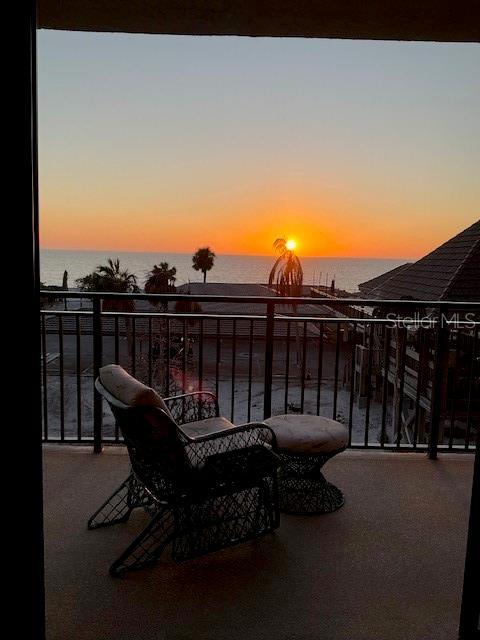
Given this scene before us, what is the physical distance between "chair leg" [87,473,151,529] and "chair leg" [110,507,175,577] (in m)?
0.16

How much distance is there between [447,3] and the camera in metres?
2.15

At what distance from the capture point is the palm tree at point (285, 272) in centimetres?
2634

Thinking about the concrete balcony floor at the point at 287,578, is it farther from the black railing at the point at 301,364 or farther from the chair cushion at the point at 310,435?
the black railing at the point at 301,364

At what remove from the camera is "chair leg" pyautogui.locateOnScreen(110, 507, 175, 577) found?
2.14 m

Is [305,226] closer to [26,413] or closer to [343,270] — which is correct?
[26,413]

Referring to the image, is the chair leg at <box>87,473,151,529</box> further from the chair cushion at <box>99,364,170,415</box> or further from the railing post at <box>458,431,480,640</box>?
the railing post at <box>458,431,480,640</box>

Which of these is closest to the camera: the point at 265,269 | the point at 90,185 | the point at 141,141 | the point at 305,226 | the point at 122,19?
the point at 122,19

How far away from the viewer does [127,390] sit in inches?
81.3

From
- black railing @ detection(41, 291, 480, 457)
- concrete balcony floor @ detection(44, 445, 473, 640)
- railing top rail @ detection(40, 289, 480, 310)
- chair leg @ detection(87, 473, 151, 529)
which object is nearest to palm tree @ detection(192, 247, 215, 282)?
black railing @ detection(41, 291, 480, 457)

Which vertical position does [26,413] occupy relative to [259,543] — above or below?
above

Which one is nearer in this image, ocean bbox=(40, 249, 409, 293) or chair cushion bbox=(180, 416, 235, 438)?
chair cushion bbox=(180, 416, 235, 438)

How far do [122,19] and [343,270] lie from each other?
68842 millimetres

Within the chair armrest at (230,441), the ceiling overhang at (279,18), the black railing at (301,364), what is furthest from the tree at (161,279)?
the chair armrest at (230,441)

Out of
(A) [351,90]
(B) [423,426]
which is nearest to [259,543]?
(A) [351,90]
